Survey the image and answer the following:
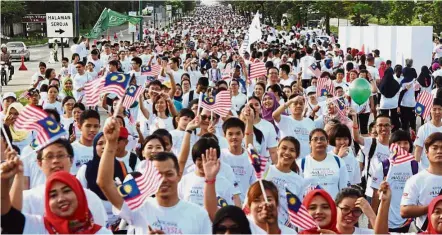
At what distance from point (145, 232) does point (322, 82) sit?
8233mm

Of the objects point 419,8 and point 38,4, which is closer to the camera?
point 419,8

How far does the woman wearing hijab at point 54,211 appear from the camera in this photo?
451cm

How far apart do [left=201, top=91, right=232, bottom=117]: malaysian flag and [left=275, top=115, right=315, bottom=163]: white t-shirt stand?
3.13 ft

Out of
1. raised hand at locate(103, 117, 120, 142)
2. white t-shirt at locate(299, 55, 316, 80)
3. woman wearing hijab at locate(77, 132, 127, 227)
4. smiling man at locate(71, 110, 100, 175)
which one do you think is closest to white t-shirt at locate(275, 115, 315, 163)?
smiling man at locate(71, 110, 100, 175)

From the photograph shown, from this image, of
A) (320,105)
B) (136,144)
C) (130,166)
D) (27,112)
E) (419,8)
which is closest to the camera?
(27,112)

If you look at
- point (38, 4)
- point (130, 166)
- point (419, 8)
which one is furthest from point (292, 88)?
point (38, 4)

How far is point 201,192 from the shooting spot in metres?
6.12

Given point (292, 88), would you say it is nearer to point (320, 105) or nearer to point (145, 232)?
point (320, 105)

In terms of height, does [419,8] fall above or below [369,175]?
above

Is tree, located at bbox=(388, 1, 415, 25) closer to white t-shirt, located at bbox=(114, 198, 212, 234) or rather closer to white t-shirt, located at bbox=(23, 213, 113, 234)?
white t-shirt, located at bbox=(114, 198, 212, 234)

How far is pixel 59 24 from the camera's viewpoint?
68.3ft

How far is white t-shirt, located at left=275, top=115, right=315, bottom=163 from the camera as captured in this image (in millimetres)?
9305

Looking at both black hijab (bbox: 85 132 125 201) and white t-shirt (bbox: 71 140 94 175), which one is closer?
black hijab (bbox: 85 132 125 201)

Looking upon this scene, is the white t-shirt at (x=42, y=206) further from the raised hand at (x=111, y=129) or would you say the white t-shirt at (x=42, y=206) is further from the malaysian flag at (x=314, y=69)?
the malaysian flag at (x=314, y=69)
